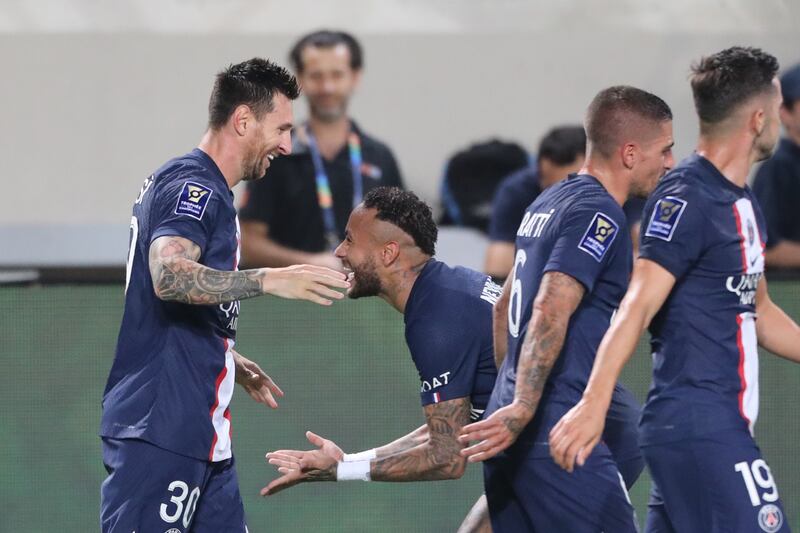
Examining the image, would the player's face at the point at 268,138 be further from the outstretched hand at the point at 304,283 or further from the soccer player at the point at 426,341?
the outstretched hand at the point at 304,283

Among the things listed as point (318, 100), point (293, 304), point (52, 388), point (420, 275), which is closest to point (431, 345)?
point (420, 275)

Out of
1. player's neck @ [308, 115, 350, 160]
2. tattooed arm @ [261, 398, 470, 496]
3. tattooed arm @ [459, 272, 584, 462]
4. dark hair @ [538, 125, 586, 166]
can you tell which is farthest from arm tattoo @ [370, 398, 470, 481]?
player's neck @ [308, 115, 350, 160]

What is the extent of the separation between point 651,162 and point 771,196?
3.61m

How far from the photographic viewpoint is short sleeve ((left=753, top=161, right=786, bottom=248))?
7.93 metres

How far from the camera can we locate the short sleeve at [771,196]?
7.93 meters

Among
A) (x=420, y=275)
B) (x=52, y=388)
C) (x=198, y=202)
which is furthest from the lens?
(x=52, y=388)

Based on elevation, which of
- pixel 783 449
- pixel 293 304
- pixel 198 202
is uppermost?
pixel 198 202

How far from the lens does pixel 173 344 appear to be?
468cm

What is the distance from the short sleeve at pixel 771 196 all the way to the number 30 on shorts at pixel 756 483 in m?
3.90

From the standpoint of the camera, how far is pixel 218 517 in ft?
16.0

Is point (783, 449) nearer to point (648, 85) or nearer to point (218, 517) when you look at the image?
point (648, 85)

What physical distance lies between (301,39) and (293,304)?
1890mm

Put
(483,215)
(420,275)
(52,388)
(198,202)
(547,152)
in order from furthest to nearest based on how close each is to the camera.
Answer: (483,215), (547,152), (52,388), (420,275), (198,202)

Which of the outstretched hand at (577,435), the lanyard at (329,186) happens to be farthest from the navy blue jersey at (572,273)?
the lanyard at (329,186)
